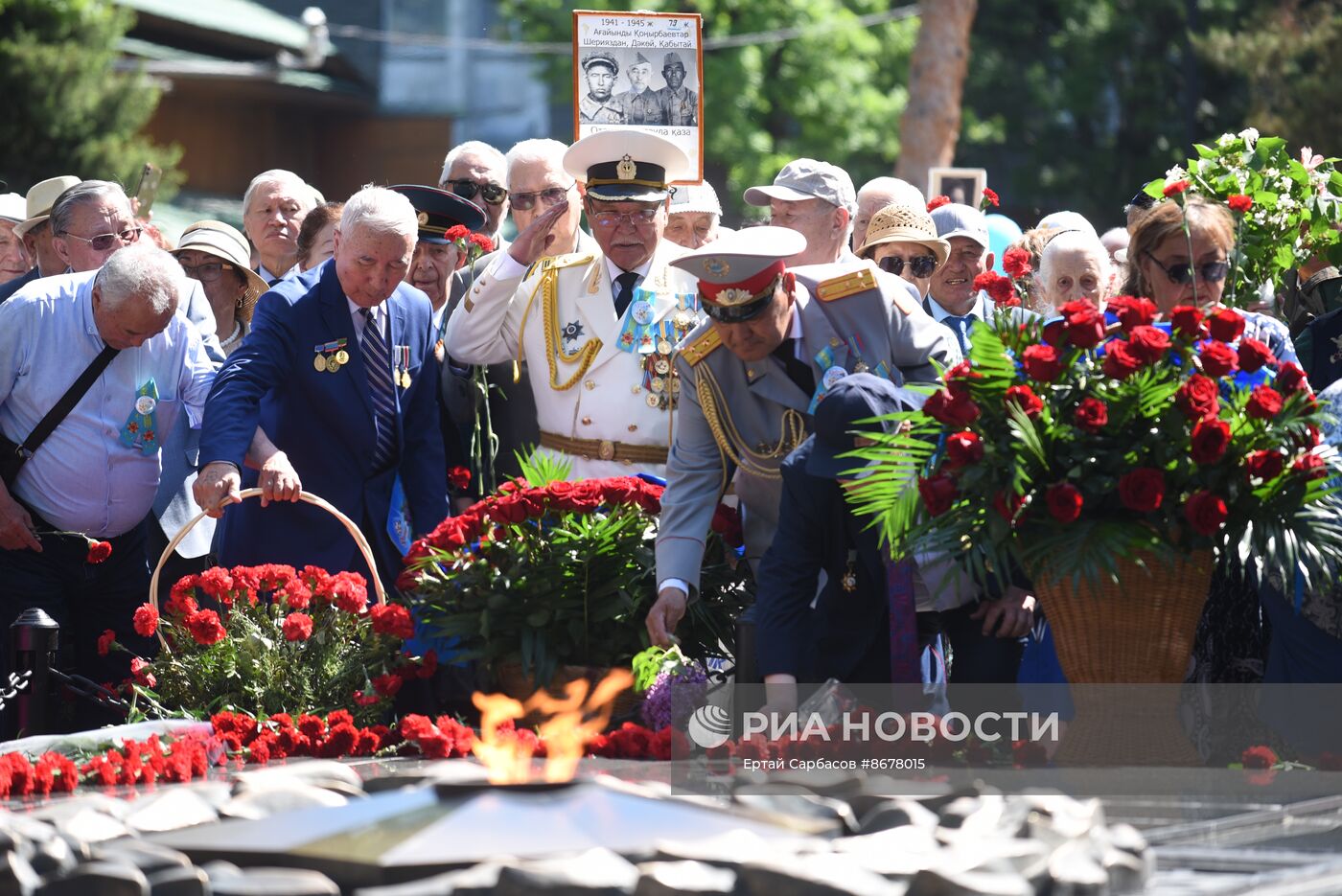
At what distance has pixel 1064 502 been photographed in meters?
4.31

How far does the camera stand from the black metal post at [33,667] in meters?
5.70

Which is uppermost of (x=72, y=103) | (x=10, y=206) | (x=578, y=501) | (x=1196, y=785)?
(x=72, y=103)

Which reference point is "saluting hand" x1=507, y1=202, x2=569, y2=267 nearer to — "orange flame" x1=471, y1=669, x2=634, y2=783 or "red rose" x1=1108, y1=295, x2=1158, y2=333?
"orange flame" x1=471, y1=669, x2=634, y2=783

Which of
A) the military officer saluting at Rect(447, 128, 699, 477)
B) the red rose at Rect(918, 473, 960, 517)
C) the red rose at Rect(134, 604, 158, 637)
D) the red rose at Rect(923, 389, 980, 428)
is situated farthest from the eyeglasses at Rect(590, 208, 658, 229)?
the red rose at Rect(918, 473, 960, 517)

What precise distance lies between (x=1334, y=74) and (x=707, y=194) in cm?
1605

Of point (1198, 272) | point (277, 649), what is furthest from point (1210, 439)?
point (277, 649)

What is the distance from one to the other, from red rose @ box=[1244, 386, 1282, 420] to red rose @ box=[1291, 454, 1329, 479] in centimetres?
13

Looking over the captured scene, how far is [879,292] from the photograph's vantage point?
576 centimetres

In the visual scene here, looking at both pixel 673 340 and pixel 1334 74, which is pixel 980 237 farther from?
pixel 1334 74

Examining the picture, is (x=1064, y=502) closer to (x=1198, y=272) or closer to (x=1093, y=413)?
(x=1093, y=413)

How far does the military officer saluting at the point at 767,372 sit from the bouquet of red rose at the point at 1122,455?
1.04 metres

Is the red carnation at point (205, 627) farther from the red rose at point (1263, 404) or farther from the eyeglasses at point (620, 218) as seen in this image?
the red rose at point (1263, 404)

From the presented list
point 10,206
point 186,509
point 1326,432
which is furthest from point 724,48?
point 1326,432

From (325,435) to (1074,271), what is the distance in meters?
2.71
